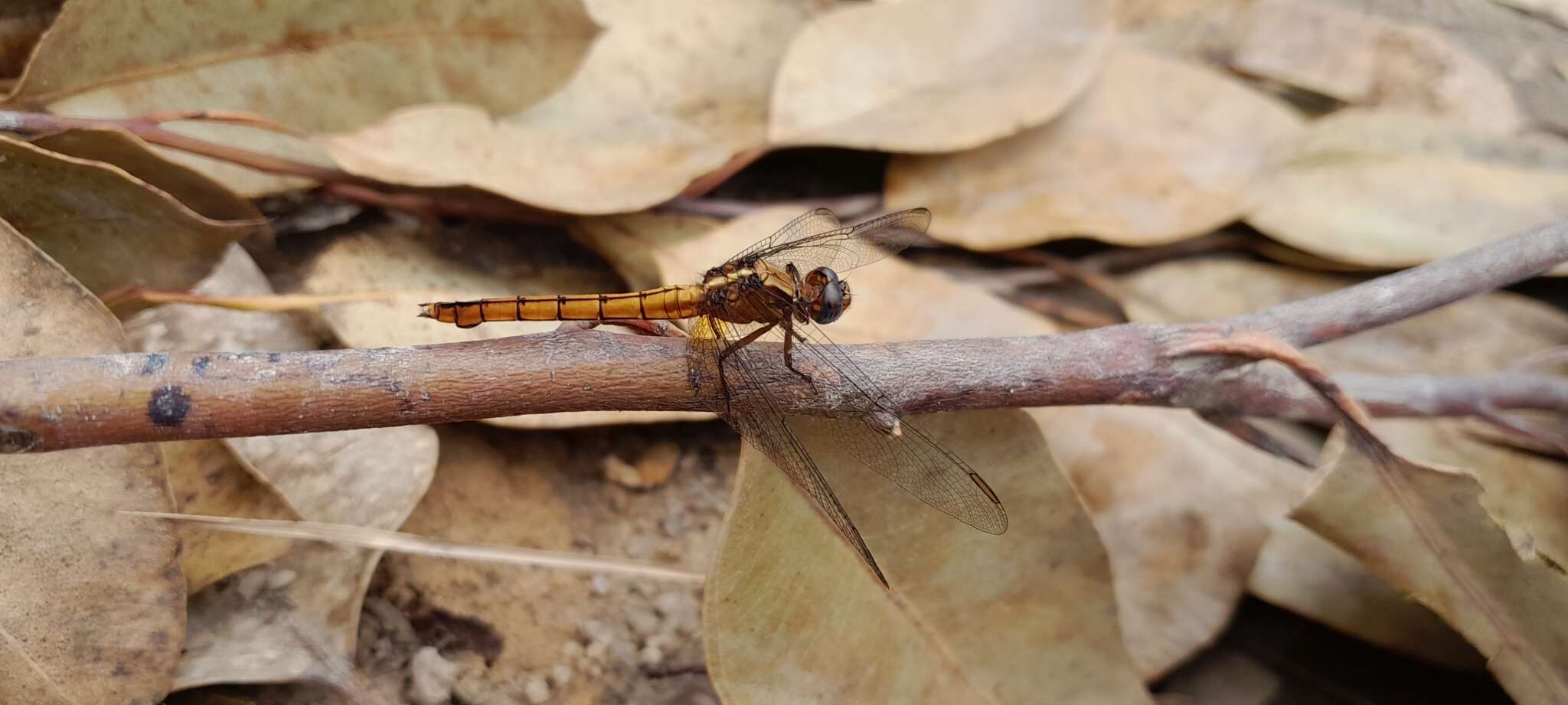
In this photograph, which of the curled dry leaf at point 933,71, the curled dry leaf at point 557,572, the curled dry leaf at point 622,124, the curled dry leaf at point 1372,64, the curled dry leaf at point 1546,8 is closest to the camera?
the curled dry leaf at point 557,572

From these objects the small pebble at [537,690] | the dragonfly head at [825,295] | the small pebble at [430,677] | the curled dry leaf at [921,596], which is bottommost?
the small pebble at [537,690]

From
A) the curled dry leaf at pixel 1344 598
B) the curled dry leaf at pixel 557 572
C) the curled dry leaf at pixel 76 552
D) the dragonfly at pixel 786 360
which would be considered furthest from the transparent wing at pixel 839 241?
the curled dry leaf at pixel 76 552

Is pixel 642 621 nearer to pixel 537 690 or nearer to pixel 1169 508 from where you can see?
pixel 537 690

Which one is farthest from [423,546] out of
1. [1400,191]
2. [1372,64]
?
[1372,64]

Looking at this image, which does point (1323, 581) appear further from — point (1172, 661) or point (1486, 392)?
point (1486, 392)

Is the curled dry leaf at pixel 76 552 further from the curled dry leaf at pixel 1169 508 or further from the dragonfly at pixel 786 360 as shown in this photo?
the curled dry leaf at pixel 1169 508

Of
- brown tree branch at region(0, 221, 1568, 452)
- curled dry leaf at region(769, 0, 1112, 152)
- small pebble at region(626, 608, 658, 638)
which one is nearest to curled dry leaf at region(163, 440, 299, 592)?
brown tree branch at region(0, 221, 1568, 452)
